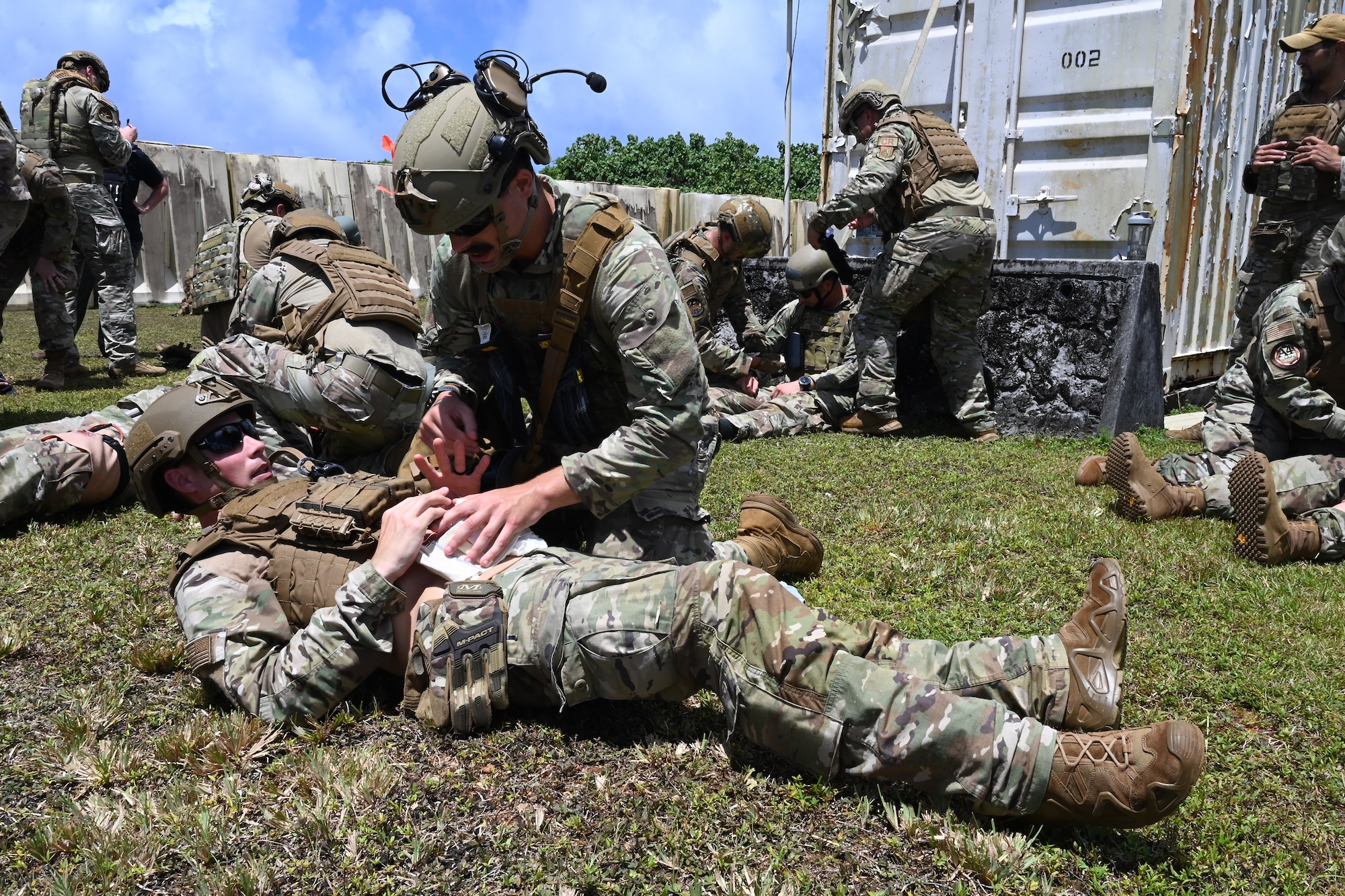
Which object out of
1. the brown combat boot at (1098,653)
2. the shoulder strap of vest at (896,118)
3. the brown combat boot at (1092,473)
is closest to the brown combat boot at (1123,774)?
the brown combat boot at (1098,653)

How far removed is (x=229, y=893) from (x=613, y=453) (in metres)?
1.53

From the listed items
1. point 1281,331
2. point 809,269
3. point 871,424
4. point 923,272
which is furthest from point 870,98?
point 1281,331

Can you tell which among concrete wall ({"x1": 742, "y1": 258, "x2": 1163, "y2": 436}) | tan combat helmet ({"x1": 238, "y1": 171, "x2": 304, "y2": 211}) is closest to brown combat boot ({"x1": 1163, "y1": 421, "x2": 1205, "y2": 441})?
concrete wall ({"x1": 742, "y1": 258, "x2": 1163, "y2": 436})

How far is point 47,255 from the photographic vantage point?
8039 millimetres

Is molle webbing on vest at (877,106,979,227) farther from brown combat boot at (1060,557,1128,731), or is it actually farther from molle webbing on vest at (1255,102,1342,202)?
brown combat boot at (1060,557,1128,731)

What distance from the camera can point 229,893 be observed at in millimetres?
2172

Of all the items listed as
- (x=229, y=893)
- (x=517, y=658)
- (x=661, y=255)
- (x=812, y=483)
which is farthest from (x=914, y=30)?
(x=229, y=893)

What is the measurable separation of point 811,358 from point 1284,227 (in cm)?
375

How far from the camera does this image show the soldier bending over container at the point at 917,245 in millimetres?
6891

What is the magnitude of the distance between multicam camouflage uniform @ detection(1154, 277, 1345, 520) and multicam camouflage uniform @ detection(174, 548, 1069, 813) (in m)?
2.96

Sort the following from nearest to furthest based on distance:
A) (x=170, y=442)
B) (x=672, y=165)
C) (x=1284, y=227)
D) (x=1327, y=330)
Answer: (x=170, y=442)
(x=1327, y=330)
(x=1284, y=227)
(x=672, y=165)

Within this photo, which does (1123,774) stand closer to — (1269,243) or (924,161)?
(924,161)

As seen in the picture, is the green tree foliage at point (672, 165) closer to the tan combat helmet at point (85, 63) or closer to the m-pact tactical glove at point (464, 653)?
the tan combat helmet at point (85, 63)

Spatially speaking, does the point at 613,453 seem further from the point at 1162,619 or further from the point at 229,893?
the point at 1162,619
